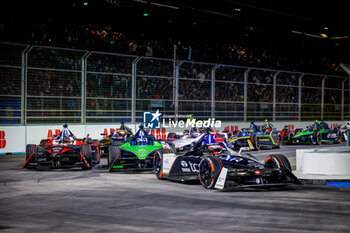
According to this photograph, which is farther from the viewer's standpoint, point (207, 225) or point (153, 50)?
point (153, 50)

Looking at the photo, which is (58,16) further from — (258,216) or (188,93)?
(258,216)

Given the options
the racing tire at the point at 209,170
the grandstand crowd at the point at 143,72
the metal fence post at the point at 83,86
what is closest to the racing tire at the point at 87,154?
Result: the racing tire at the point at 209,170

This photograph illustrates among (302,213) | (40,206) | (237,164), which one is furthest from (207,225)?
(237,164)

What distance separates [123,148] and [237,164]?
15.0 feet

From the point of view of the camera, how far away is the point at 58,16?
3000 cm

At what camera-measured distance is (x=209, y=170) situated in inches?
425

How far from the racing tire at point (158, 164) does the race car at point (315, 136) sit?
47.6ft

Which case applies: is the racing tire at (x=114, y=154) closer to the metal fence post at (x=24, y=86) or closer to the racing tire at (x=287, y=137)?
the metal fence post at (x=24, y=86)

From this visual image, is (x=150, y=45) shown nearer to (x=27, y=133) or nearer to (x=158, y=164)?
(x=27, y=133)

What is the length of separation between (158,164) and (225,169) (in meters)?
3.44

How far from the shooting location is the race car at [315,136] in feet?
85.7

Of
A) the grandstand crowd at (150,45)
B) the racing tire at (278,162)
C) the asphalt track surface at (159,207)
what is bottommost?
the asphalt track surface at (159,207)

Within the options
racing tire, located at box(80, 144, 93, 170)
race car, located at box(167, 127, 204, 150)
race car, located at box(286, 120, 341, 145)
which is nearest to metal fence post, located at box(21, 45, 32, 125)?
race car, located at box(167, 127, 204, 150)

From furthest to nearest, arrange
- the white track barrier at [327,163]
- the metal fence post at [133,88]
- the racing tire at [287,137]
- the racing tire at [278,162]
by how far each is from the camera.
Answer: the racing tire at [287,137]
the metal fence post at [133,88]
the white track barrier at [327,163]
the racing tire at [278,162]
